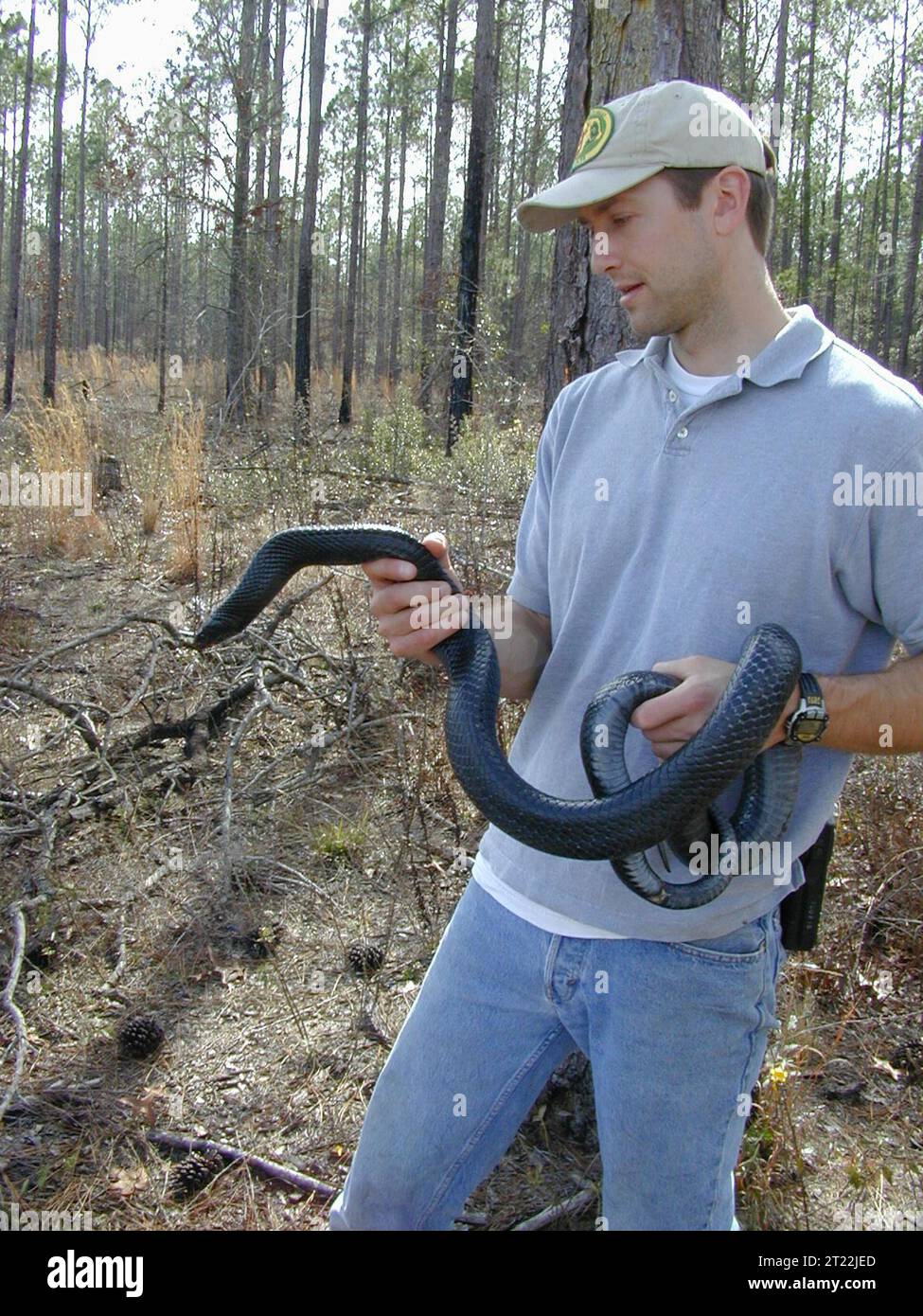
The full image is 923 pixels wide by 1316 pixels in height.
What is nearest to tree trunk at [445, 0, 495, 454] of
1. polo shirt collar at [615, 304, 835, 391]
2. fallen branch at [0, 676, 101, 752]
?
fallen branch at [0, 676, 101, 752]

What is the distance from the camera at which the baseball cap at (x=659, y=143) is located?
1582 millimetres

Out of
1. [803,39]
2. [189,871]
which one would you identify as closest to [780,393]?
[189,871]

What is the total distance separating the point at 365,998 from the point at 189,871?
100 centimetres

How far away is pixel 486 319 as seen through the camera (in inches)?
397

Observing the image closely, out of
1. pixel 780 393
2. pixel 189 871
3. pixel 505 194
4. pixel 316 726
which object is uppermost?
pixel 505 194

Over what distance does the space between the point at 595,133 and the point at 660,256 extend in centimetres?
28

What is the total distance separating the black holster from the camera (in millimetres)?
1679

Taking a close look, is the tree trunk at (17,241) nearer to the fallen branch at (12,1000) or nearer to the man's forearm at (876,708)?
the fallen branch at (12,1000)

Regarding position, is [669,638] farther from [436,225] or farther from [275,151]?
[275,151]

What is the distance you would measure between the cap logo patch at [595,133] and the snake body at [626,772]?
0.72m

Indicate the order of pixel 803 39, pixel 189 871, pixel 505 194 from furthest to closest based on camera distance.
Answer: pixel 505 194 < pixel 803 39 < pixel 189 871

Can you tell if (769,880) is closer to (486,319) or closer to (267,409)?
(486,319)

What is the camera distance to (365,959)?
10.4 ft

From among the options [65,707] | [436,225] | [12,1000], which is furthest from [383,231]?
[12,1000]
